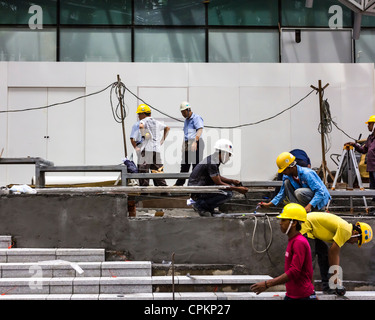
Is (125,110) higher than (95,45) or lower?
lower

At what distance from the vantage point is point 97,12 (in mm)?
16953

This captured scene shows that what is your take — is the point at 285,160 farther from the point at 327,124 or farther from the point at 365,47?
the point at 365,47

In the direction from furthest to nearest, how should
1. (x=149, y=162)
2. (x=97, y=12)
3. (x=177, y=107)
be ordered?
(x=97, y=12)
(x=177, y=107)
(x=149, y=162)

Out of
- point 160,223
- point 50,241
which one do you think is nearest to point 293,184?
point 160,223

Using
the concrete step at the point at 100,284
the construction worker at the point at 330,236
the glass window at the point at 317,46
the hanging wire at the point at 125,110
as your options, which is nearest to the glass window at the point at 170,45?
the hanging wire at the point at 125,110

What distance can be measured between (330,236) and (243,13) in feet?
33.7

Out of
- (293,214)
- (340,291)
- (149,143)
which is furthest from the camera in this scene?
(149,143)

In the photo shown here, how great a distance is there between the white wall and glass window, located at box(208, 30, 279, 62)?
696 millimetres

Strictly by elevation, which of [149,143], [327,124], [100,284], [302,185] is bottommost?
[100,284]

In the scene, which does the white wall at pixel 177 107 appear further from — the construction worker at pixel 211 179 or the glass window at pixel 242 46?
the construction worker at pixel 211 179

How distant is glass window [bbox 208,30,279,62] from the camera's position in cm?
1706

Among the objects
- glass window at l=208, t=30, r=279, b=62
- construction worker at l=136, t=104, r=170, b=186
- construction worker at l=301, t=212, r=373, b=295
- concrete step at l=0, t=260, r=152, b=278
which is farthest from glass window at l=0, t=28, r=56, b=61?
construction worker at l=301, t=212, r=373, b=295

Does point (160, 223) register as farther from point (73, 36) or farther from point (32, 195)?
point (73, 36)

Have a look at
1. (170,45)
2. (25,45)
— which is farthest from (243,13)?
(25,45)
